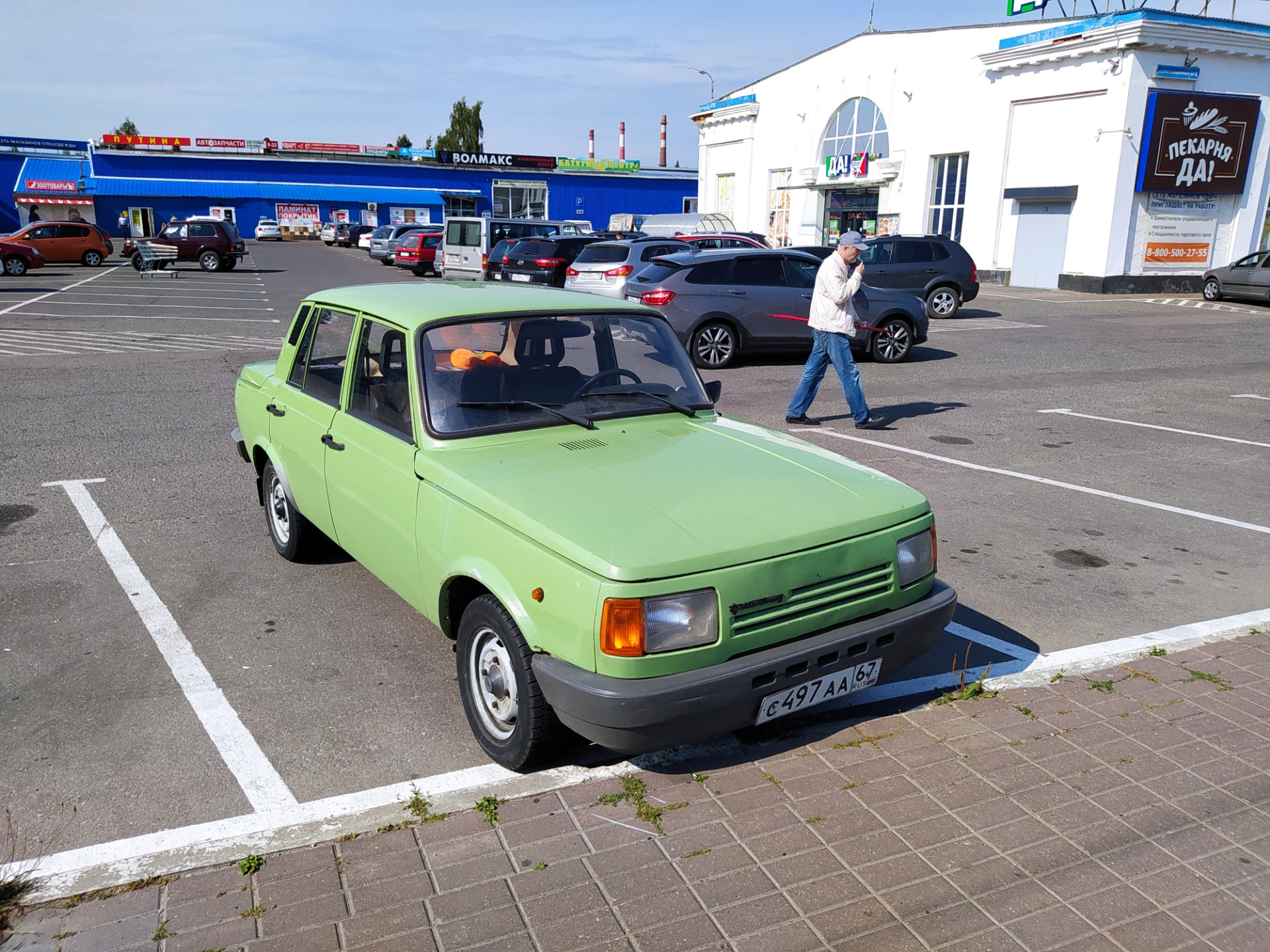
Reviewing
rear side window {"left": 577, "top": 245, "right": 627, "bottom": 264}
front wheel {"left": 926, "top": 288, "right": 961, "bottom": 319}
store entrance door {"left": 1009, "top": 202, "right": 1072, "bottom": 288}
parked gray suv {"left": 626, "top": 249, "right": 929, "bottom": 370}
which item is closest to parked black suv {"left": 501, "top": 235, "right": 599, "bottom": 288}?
rear side window {"left": 577, "top": 245, "right": 627, "bottom": 264}

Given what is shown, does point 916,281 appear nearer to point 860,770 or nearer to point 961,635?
point 961,635

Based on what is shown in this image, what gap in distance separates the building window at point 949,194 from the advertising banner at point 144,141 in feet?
172

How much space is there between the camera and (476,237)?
2697cm

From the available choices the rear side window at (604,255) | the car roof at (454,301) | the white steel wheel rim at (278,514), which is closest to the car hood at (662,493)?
the car roof at (454,301)

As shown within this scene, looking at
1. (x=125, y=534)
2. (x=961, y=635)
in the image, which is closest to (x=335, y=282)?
(x=125, y=534)

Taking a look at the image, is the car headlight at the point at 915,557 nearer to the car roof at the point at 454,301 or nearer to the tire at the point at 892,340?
the car roof at the point at 454,301

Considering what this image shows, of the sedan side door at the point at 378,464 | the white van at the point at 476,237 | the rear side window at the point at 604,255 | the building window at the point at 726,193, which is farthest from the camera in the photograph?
the building window at the point at 726,193

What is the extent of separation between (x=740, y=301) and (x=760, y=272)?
0.60 metres

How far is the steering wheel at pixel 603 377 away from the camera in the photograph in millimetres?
4199

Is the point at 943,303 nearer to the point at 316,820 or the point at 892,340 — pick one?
the point at 892,340

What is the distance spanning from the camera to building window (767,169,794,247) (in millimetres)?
39438

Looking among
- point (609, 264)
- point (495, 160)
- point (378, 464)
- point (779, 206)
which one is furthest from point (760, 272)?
point (495, 160)

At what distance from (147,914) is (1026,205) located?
30.6m

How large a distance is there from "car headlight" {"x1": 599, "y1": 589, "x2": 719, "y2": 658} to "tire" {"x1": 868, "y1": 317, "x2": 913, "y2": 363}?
11841mm
